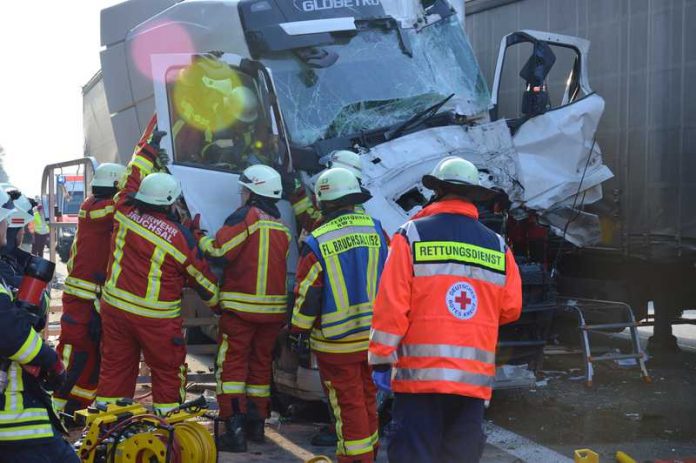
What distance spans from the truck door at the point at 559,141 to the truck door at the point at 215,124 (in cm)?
195

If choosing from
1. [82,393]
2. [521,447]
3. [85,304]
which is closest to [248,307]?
[85,304]

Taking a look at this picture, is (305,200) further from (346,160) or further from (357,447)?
(357,447)

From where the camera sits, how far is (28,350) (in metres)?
3.65

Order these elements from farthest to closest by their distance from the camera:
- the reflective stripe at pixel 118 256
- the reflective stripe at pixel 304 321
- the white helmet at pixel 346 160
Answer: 1. the white helmet at pixel 346 160
2. the reflective stripe at pixel 118 256
3. the reflective stripe at pixel 304 321

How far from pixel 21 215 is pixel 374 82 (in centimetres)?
329

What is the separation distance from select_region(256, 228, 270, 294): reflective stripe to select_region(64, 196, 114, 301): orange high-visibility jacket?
1.23 m

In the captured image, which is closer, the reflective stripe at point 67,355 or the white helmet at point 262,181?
the white helmet at point 262,181

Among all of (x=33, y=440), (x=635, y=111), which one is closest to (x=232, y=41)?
(x=635, y=111)

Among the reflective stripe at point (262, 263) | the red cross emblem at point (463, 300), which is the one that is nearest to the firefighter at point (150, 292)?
the reflective stripe at point (262, 263)

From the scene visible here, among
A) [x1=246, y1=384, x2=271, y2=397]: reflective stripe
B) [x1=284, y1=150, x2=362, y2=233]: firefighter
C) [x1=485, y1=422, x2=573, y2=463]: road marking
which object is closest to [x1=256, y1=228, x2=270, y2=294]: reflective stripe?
[x1=284, y1=150, x2=362, y2=233]: firefighter

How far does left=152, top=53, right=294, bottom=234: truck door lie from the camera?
22.0ft

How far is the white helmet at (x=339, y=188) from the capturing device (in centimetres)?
557

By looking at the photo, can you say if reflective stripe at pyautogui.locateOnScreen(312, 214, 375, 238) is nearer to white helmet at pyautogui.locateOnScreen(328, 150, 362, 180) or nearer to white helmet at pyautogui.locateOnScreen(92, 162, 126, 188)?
white helmet at pyautogui.locateOnScreen(328, 150, 362, 180)

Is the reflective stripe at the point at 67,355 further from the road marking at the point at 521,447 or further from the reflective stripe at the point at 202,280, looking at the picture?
the road marking at the point at 521,447
